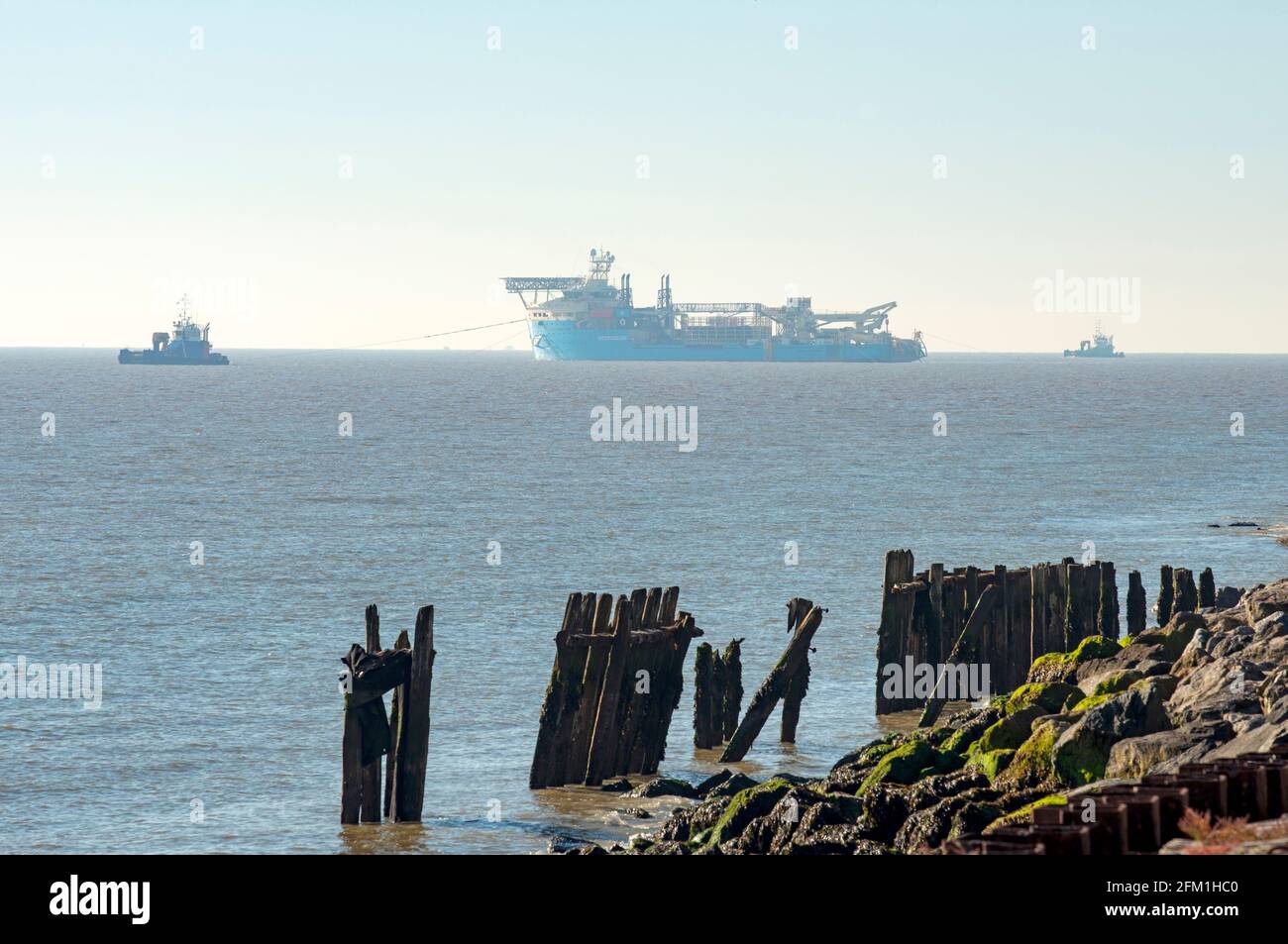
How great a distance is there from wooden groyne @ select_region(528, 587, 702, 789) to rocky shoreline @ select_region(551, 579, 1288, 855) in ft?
3.46

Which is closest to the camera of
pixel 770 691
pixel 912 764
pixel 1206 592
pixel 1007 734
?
pixel 1007 734

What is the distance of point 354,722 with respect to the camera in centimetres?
1714

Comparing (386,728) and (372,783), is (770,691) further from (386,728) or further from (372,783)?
(372,783)

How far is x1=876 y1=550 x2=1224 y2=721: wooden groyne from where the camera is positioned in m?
22.7

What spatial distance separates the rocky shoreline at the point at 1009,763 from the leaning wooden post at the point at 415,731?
76.9 inches

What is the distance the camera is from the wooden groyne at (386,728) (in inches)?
676

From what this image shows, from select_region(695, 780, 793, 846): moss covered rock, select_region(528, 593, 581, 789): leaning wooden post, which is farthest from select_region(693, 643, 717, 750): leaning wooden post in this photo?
select_region(695, 780, 793, 846): moss covered rock

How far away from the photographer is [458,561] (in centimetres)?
4019

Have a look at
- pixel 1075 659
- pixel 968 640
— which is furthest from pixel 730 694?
pixel 1075 659

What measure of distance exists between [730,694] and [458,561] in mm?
19567

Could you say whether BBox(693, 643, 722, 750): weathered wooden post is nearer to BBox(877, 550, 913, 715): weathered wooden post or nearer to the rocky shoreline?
BBox(877, 550, 913, 715): weathered wooden post

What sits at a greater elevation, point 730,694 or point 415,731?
point 415,731
